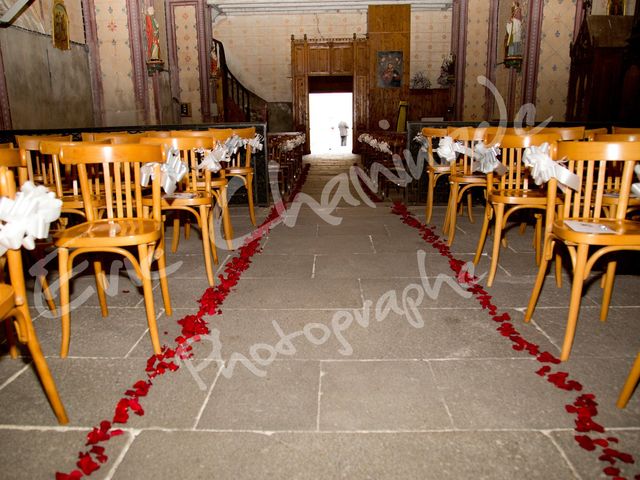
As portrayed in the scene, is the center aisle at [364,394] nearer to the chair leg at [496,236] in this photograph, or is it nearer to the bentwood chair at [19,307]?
the chair leg at [496,236]

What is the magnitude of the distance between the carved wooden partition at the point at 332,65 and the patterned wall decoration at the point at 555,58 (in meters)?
5.31

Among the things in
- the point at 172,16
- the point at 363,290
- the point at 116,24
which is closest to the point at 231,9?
the point at 172,16

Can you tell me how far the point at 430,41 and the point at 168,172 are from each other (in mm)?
12313

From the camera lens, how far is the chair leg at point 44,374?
1691 millimetres

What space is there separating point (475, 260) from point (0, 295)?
290cm

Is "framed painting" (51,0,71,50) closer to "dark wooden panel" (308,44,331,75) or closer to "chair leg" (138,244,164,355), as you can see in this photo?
"dark wooden panel" (308,44,331,75)

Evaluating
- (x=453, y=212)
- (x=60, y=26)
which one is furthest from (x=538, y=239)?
(x=60, y=26)

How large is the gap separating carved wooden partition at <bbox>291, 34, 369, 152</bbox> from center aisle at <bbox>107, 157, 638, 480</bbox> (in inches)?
434

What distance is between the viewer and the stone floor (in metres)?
1.60

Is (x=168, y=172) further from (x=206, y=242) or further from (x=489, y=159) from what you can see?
(x=489, y=159)

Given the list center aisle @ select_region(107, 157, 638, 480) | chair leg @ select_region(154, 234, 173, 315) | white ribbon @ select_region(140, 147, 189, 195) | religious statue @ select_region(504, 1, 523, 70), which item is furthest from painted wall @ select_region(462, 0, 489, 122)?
chair leg @ select_region(154, 234, 173, 315)

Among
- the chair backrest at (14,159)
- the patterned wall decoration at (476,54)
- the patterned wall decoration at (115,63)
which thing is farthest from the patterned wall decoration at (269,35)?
the chair backrest at (14,159)

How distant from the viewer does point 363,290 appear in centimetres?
311

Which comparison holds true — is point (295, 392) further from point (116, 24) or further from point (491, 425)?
point (116, 24)
